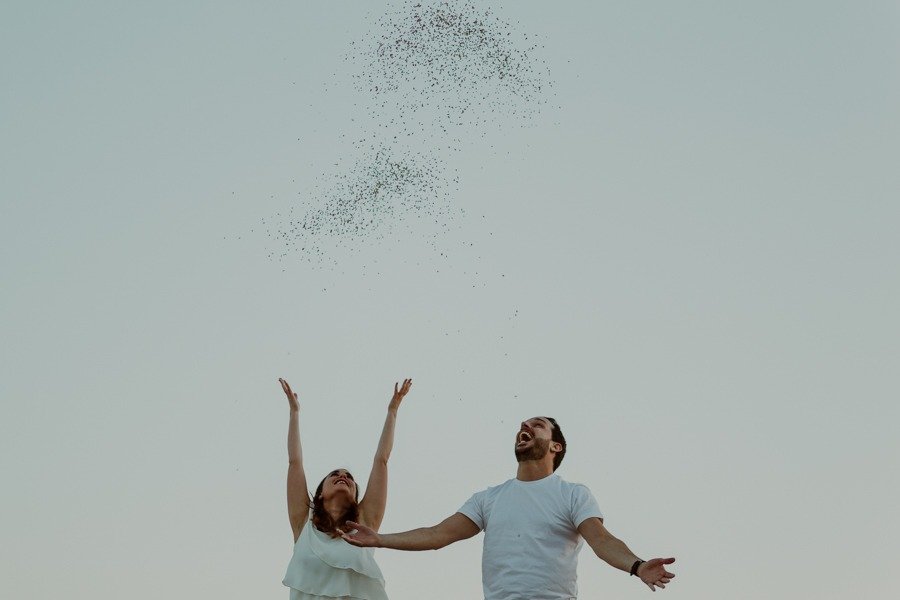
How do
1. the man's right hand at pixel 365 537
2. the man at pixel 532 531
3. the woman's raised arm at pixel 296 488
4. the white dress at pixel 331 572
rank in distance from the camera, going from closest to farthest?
the man at pixel 532 531 < the man's right hand at pixel 365 537 < the white dress at pixel 331 572 < the woman's raised arm at pixel 296 488

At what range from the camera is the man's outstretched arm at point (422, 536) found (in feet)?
23.5

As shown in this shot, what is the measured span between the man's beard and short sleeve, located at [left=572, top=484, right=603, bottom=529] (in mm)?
352

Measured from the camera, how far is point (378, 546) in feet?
23.6

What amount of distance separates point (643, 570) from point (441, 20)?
24.1 ft

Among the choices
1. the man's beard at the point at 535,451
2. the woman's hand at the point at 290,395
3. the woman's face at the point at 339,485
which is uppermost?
the woman's hand at the point at 290,395

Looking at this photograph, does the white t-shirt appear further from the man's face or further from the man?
the man's face

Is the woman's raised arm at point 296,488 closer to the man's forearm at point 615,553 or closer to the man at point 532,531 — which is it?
the man at point 532,531

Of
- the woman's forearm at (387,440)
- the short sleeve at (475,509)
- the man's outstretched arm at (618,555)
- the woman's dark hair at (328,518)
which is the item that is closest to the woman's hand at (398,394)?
the woman's forearm at (387,440)

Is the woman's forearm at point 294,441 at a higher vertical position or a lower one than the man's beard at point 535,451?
higher

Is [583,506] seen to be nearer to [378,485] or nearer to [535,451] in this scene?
[535,451]

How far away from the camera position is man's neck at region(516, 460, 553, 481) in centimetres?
724

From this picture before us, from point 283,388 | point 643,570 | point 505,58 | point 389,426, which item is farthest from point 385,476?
point 505,58

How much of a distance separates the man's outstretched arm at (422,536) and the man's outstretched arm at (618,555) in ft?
2.68

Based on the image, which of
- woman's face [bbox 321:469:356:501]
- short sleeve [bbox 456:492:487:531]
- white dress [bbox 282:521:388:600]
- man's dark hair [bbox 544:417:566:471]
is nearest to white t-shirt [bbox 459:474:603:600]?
short sleeve [bbox 456:492:487:531]
